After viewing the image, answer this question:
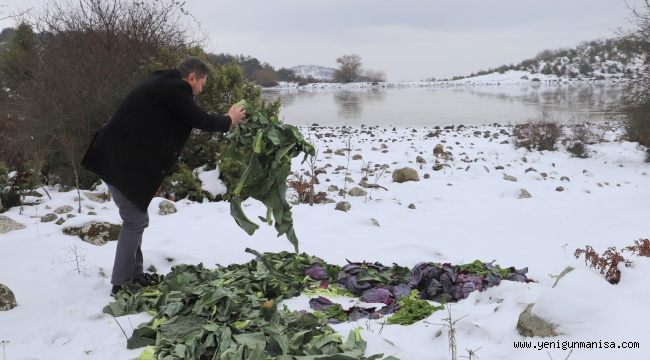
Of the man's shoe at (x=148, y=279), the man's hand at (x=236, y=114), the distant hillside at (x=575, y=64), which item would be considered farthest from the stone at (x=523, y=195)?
the distant hillside at (x=575, y=64)

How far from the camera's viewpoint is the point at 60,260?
13.9 feet

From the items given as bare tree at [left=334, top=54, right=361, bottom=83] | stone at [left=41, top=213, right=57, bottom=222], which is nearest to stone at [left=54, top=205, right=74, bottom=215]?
stone at [left=41, top=213, right=57, bottom=222]

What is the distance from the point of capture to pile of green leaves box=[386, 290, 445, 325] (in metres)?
3.26

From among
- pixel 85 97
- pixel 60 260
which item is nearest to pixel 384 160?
pixel 85 97

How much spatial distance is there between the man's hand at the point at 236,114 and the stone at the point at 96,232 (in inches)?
90.7

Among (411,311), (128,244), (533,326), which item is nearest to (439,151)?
(411,311)

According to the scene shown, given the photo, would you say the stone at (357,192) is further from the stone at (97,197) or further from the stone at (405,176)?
the stone at (97,197)

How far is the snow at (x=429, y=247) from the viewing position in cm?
270

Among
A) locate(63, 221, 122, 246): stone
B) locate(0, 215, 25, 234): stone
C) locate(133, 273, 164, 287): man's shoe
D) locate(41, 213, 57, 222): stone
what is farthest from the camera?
locate(41, 213, 57, 222): stone

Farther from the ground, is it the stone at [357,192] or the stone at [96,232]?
the stone at [96,232]

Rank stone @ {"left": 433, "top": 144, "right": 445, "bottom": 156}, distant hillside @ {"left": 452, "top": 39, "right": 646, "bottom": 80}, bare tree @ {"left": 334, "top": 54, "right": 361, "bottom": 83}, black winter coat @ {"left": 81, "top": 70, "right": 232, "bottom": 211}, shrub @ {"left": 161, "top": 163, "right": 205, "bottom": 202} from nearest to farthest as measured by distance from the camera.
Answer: black winter coat @ {"left": 81, "top": 70, "right": 232, "bottom": 211}, shrub @ {"left": 161, "top": 163, "right": 205, "bottom": 202}, stone @ {"left": 433, "top": 144, "right": 445, "bottom": 156}, distant hillside @ {"left": 452, "top": 39, "right": 646, "bottom": 80}, bare tree @ {"left": 334, "top": 54, "right": 361, "bottom": 83}

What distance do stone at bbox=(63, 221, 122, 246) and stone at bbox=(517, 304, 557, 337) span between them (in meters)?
4.10

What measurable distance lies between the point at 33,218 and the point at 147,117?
3564mm

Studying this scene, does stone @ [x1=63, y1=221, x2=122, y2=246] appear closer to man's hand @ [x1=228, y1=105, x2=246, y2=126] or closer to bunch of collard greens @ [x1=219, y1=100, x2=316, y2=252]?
bunch of collard greens @ [x1=219, y1=100, x2=316, y2=252]
